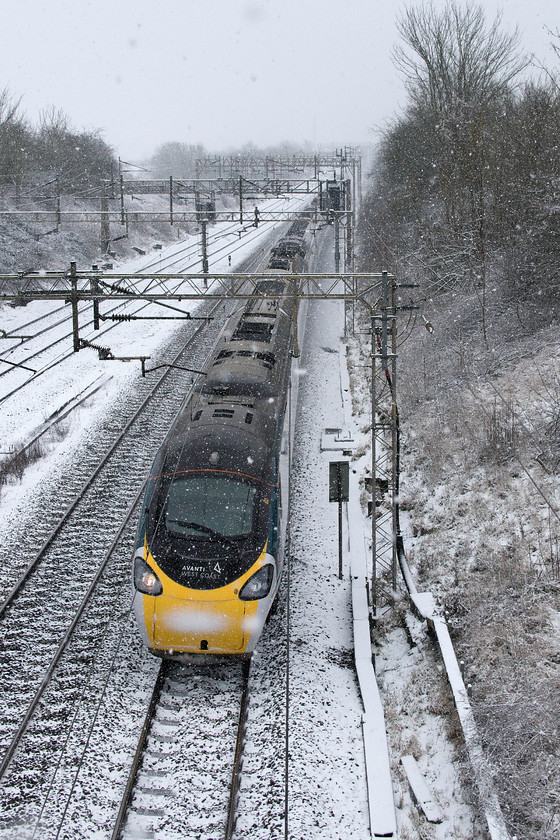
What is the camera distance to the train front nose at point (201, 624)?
8.57 metres

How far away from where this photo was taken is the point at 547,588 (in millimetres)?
9750

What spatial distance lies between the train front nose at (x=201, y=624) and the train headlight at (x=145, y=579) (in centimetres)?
13

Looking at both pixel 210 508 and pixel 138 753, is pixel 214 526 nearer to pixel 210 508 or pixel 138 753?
pixel 210 508

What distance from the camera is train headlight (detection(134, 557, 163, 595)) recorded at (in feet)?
28.7

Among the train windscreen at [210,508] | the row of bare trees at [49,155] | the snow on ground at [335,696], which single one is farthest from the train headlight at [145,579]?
the row of bare trees at [49,155]

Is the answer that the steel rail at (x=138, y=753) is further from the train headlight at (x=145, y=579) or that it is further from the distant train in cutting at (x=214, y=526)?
the train headlight at (x=145, y=579)

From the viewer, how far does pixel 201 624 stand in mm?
8570

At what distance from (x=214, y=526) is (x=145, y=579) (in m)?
1.07

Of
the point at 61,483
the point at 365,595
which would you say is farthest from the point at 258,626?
the point at 61,483

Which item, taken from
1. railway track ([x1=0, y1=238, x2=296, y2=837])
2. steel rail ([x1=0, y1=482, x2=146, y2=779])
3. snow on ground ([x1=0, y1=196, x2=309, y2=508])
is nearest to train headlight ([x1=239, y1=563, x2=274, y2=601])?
railway track ([x1=0, y1=238, x2=296, y2=837])

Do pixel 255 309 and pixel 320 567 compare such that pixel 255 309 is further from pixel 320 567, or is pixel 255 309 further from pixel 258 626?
pixel 258 626

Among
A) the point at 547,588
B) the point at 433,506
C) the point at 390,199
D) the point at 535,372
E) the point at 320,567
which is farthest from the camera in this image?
the point at 390,199

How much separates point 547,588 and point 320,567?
3.76 m

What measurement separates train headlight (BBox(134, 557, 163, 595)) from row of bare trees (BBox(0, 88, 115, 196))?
3327 cm
